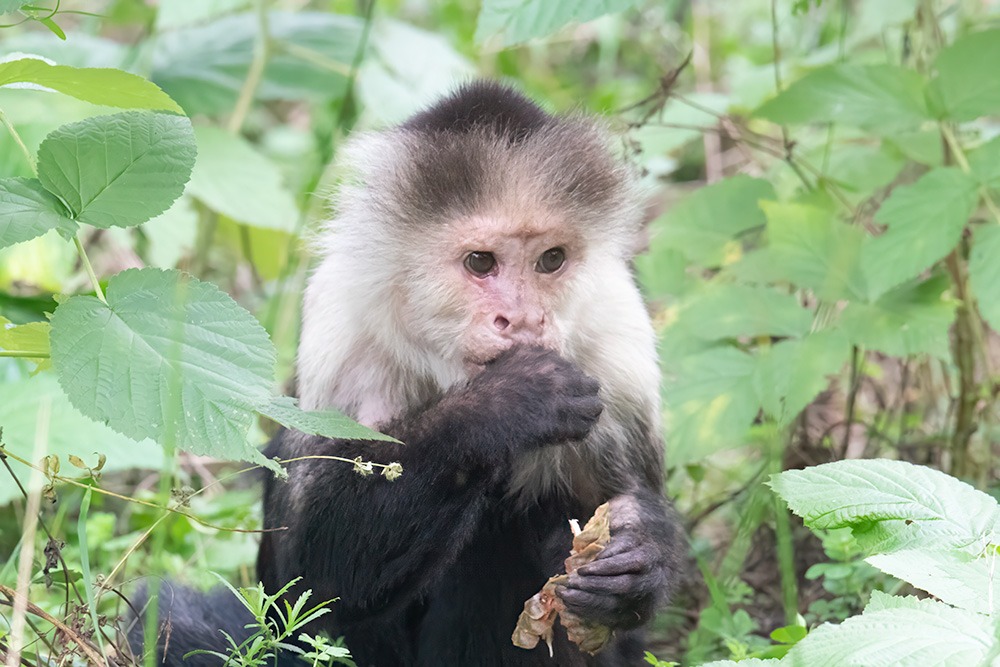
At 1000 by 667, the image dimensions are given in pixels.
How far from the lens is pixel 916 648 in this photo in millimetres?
2217

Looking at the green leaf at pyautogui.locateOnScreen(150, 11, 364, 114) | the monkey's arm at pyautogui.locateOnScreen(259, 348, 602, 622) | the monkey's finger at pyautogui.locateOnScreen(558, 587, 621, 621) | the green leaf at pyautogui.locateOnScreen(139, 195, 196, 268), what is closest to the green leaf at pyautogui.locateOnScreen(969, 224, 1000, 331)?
the monkey's arm at pyautogui.locateOnScreen(259, 348, 602, 622)

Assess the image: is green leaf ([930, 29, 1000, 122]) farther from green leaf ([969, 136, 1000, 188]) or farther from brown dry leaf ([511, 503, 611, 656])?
brown dry leaf ([511, 503, 611, 656])

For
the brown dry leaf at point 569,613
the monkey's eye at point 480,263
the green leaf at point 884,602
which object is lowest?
the brown dry leaf at point 569,613

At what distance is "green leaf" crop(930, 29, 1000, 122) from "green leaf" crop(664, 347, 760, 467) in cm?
122

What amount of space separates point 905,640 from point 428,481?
1.46 meters

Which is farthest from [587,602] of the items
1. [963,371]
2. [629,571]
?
[963,371]

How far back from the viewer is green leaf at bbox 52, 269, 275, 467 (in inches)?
100

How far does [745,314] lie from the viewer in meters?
4.66

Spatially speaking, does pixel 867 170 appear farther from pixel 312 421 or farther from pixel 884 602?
pixel 312 421

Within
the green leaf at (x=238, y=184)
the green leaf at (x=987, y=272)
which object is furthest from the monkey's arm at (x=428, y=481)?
the green leaf at (x=238, y=184)

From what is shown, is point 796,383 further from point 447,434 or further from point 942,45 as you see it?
point 942,45

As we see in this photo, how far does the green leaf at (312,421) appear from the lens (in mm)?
2712

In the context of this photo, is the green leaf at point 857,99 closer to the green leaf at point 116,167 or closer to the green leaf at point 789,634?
the green leaf at point 789,634

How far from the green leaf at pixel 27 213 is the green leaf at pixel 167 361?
173 millimetres
